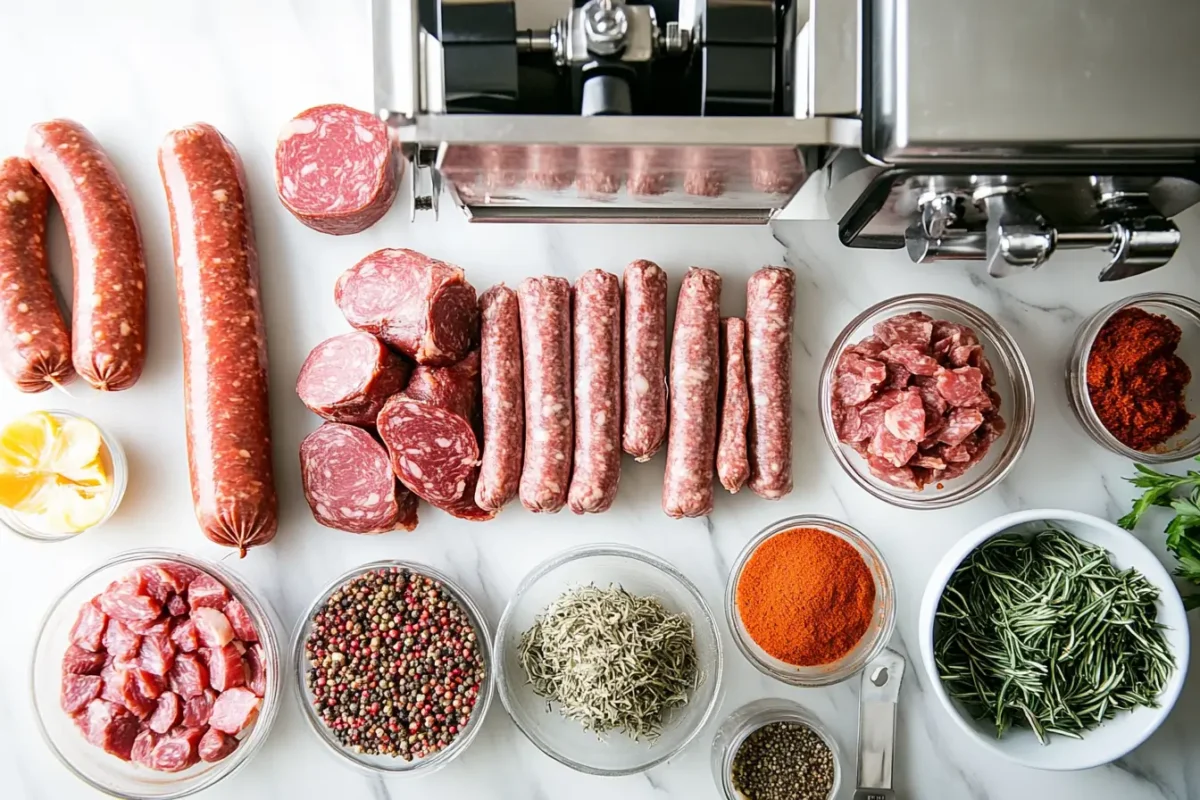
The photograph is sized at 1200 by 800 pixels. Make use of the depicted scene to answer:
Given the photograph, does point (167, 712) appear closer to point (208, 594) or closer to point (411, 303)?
point (208, 594)

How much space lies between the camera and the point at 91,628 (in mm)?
1731

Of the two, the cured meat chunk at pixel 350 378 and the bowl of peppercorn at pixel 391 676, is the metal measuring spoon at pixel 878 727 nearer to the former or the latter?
the bowl of peppercorn at pixel 391 676

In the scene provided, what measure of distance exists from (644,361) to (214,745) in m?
1.16

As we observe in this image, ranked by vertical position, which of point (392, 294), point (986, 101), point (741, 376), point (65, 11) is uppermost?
point (65, 11)

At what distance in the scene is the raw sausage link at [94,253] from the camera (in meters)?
1.70

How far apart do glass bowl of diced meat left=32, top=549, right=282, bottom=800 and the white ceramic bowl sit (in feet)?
4.43

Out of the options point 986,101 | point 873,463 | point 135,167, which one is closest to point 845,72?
point 986,101

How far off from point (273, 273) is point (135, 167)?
0.38 metres

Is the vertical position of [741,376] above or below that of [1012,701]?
above

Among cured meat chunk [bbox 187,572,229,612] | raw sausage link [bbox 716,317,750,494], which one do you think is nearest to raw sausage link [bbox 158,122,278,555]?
cured meat chunk [bbox 187,572,229,612]

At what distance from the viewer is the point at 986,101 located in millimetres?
1169

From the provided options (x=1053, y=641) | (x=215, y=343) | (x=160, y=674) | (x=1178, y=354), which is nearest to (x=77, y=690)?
A: (x=160, y=674)

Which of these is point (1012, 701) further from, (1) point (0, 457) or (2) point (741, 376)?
(1) point (0, 457)

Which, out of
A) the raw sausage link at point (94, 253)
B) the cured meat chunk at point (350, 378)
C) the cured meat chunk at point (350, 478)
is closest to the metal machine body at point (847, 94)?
the cured meat chunk at point (350, 378)
